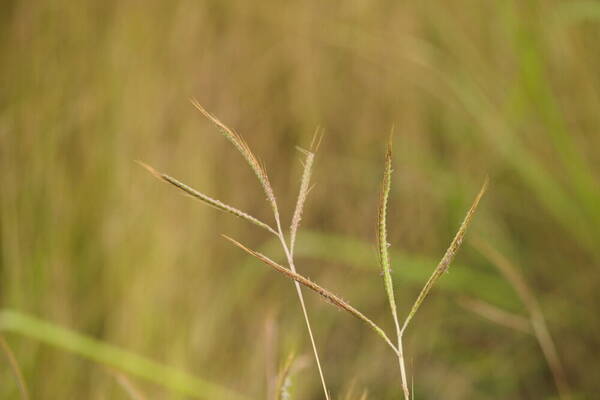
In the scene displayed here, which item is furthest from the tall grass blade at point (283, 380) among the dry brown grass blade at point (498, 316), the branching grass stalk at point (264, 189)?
the dry brown grass blade at point (498, 316)

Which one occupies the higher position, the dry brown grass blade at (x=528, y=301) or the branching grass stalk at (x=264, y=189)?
the branching grass stalk at (x=264, y=189)

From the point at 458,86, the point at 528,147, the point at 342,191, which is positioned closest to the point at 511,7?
the point at 458,86

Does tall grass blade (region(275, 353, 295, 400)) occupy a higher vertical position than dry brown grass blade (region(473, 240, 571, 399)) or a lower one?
higher

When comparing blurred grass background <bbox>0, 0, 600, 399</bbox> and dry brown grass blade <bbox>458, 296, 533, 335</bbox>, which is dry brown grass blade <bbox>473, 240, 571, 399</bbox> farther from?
blurred grass background <bbox>0, 0, 600, 399</bbox>

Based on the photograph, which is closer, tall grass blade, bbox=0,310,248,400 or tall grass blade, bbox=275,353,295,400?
tall grass blade, bbox=275,353,295,400

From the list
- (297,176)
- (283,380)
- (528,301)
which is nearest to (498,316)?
(528,301)

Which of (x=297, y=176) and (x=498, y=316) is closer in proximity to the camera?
(x=498, y=316)

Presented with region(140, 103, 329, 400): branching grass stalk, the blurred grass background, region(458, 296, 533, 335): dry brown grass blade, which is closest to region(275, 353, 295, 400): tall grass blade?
region(140, 103, 329, 400): branching grass stalk

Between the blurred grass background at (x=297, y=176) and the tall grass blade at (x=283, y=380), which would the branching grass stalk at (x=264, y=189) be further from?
the blurred grass background at (x=297, y=176)

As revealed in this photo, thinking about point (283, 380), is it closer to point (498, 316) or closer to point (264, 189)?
point (264, 189)
